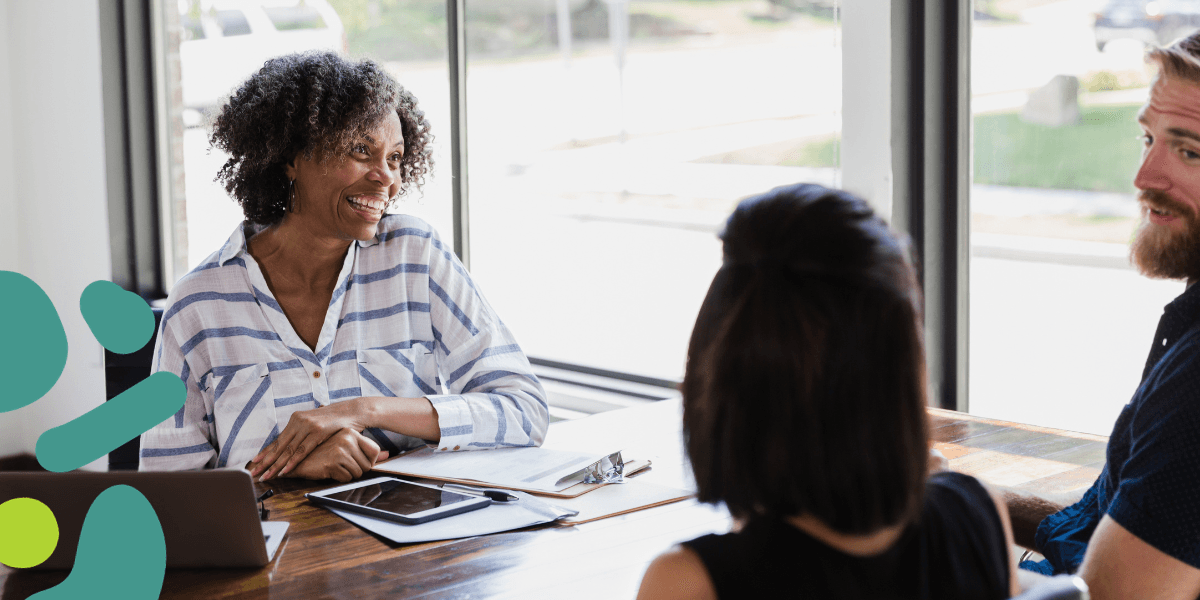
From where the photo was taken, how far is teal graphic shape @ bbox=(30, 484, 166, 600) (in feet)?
3.73

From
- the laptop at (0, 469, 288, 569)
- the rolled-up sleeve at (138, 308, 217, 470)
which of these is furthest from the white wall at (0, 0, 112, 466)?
the laptop at (0, 469, 288, 569)

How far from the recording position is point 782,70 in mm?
2760

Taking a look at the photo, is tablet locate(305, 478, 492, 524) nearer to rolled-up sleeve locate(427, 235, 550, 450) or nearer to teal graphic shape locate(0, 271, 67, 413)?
rolled-up sleeve locate(427, 235, 550, 450)

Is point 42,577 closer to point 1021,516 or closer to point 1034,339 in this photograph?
point 1021,516

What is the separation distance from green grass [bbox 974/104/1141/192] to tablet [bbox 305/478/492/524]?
157 cm

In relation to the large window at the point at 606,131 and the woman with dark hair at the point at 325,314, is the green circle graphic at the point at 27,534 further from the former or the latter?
the large window at the point at 606,131

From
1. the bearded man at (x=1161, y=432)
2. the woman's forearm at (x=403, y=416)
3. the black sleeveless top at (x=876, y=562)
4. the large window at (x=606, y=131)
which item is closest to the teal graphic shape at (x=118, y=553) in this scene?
the woman's forearm at (x=403, y=416)

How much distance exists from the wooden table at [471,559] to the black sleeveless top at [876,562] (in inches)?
12.1

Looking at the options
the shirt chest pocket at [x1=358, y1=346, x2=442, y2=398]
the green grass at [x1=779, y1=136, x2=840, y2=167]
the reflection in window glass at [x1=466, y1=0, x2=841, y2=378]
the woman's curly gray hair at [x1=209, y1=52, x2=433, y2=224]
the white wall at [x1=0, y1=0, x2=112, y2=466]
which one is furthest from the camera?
the white wall at [x1=0, y1=0, x2=112, y2=466]

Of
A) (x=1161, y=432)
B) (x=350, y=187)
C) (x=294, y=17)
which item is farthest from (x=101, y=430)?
(x=294, y=17)

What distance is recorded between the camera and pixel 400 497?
1507 mm

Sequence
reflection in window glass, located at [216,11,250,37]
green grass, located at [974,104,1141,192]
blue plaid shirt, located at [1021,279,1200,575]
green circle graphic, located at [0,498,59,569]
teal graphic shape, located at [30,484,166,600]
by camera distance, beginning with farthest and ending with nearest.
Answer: reflection in window glass, located at [216,11,250,37] < green grass, located at [974,104,1141,192] < green circle graphic, located at [0,498,59,569] < teal graphic shape, located at [30,484,166,600] < blue plaid shirt, located at [1021,279,1200,575]

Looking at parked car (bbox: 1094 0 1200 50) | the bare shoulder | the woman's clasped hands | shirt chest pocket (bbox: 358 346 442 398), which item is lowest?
the woman's clasped hands

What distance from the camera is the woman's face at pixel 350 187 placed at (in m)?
2.05
